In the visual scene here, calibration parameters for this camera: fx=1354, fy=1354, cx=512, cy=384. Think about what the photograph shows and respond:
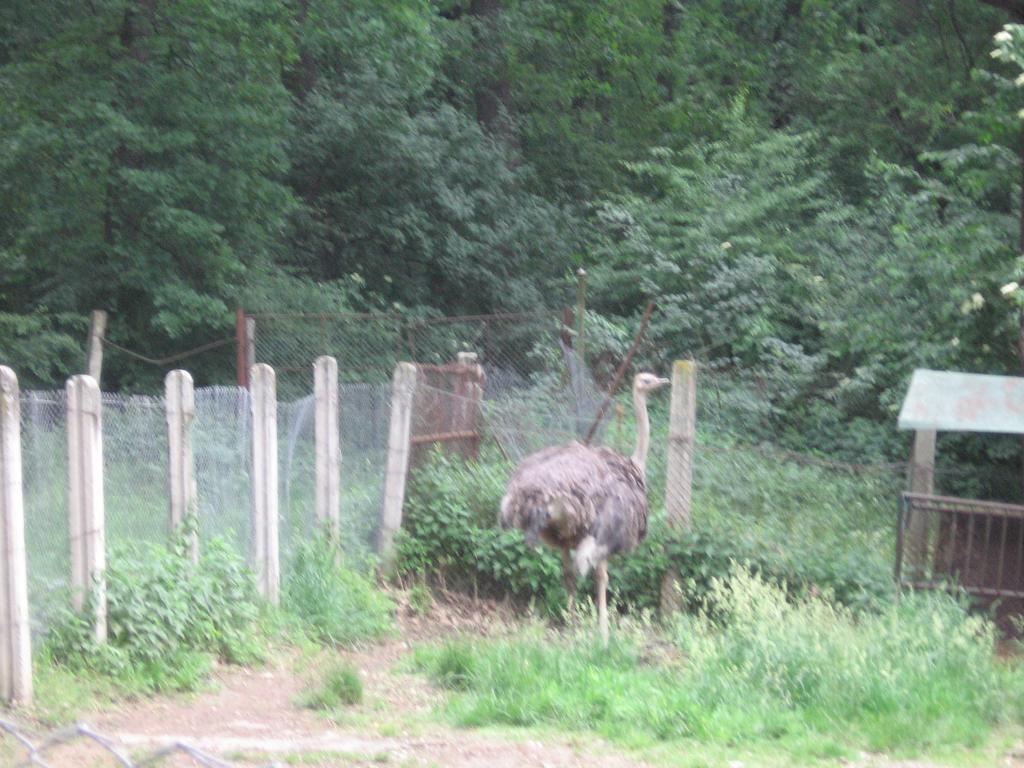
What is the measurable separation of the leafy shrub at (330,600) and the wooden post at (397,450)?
2.85 feet

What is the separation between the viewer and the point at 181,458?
8.21 metres

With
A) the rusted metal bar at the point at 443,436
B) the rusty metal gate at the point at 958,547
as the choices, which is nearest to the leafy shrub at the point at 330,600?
the rusted metal bar at the point at 443,436

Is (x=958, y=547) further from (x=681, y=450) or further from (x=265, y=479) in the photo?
(x=265, y=479)

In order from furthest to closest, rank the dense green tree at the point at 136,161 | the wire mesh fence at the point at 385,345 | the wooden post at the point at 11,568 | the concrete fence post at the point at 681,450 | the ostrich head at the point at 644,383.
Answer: the dense green tree at the point at 136,161, the wire mesh fence at the point at 385,345, the ostrich head at the point at 644,383, the concrete fence post at the point at 681,450, the wooden post at the point at 11,568

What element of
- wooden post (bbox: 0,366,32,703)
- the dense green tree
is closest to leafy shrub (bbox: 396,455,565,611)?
wooden post (bbox: 0,366,32,703)

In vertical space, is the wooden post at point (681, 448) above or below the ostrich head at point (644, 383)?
below

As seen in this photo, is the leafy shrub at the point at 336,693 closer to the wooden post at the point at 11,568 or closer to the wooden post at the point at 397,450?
the wooden post at the point at 11,568

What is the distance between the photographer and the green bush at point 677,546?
32.6 feet

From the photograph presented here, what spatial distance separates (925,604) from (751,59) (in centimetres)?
1825

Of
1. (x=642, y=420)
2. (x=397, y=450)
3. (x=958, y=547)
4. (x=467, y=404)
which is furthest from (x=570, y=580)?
(x=958, y=547)

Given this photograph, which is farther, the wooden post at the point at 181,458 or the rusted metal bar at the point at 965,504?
the rusted metal bar at the point at 965,504

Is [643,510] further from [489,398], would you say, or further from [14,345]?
[14,345]

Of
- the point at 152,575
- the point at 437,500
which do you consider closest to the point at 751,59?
the point at 437,500

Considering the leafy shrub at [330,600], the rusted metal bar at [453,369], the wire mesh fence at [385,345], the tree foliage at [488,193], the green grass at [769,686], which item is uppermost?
the tree foliage at [488,193]
